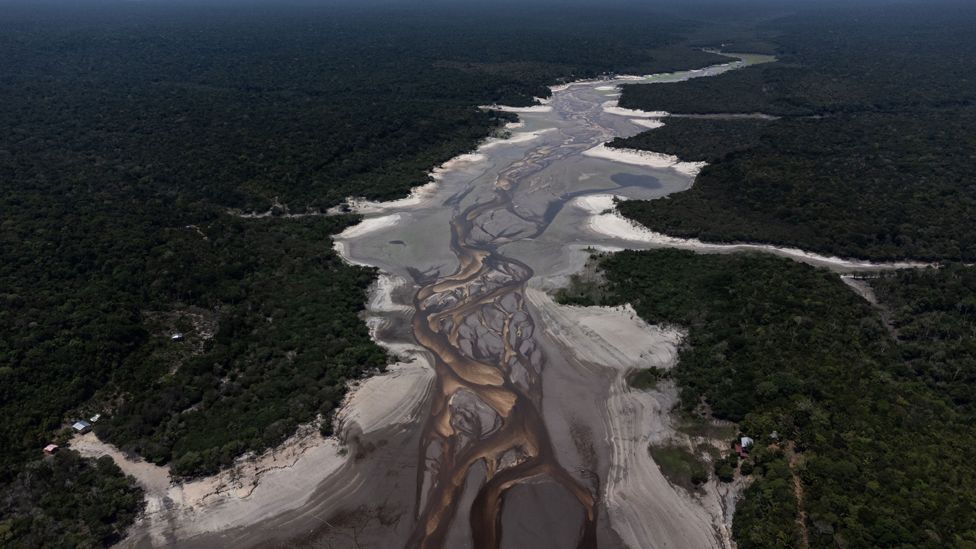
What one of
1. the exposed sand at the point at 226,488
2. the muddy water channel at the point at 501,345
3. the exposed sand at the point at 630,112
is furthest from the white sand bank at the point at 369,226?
the exposed sand at the point at 630,112

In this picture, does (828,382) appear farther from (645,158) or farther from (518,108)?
(518,108)

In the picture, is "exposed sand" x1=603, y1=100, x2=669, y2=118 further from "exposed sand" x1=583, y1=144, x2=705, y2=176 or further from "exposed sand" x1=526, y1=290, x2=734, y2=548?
"exposed sand" x1=526, y1=290, x2=734, y2=548

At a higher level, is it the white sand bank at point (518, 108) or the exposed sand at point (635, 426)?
the white sand bank at point (518, 108)

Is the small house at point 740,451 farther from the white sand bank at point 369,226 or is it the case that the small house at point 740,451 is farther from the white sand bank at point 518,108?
the white sand bank at point 518,108

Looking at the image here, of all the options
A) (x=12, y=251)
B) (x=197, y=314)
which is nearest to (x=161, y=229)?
(x=12, y=251)

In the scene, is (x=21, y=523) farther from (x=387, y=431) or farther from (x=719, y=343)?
(x=719, y=343)

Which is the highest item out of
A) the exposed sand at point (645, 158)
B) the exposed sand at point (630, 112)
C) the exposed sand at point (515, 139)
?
the exposed sand at point (630, 112)
